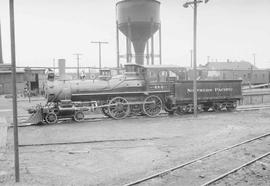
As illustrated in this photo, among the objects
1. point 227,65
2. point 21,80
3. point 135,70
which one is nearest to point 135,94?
point 135,70

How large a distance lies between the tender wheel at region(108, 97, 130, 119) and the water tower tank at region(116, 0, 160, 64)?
52.5 feet

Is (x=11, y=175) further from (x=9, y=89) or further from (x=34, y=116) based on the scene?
(x=9, y=89)

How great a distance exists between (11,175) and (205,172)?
417 cm

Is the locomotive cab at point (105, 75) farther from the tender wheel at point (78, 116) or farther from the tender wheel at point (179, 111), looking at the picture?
the tender wheel at point (179, 111)

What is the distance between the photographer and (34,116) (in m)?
13.9

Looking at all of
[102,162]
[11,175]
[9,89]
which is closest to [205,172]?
[102,162]

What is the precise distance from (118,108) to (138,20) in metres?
16.4

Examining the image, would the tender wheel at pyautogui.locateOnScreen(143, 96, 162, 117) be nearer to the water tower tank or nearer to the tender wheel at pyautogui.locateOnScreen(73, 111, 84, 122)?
the tender wheel at pyautogui.locateOnScreen(73, 111, 84, 122)

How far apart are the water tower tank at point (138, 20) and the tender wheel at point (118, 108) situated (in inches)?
631

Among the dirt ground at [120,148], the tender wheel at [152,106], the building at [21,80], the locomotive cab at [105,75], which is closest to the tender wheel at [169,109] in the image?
the tender wheel at [152,106]

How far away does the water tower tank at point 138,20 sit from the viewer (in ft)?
98.5

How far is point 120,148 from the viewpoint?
9336mm

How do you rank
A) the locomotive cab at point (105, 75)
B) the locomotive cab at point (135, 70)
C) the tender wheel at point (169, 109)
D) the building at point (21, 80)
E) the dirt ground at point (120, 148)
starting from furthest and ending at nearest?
the building at point (21, 80), the tender wheel at point (169, 109), the locomotive cab at point (135, 70), the locomotive cab at point (105, 75), the dirt ground at point (120, 148)

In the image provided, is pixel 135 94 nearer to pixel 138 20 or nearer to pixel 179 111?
pixel 179 111
